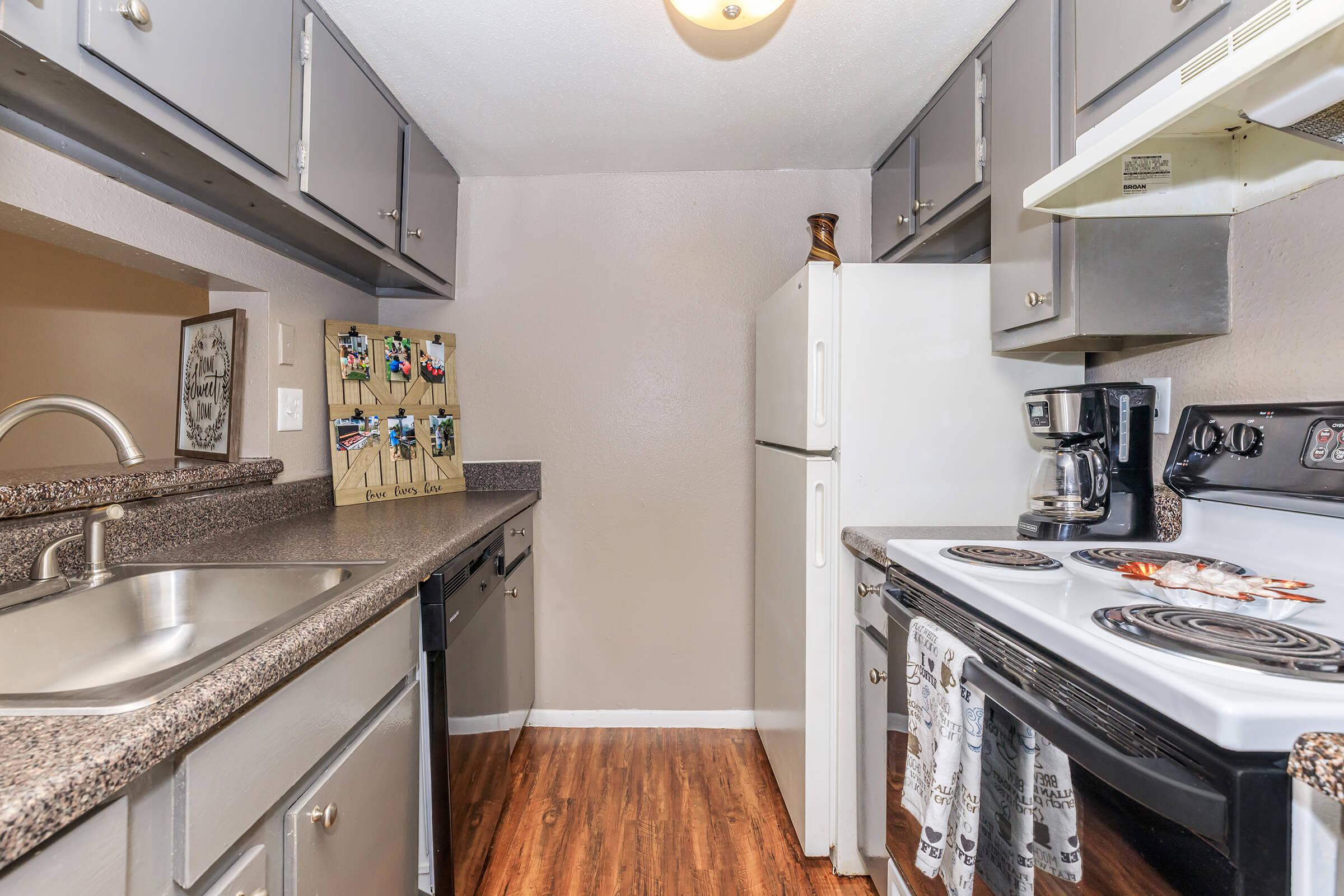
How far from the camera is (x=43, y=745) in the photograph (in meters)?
0.52

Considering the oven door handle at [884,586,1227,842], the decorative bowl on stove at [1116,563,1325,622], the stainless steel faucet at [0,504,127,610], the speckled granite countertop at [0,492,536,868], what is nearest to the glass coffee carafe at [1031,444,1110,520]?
the decorative bowl on stove at [1116,563,1325,622]

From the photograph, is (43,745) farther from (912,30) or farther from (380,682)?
(912,30)

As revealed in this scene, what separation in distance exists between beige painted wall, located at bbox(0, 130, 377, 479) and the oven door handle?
1760 mm

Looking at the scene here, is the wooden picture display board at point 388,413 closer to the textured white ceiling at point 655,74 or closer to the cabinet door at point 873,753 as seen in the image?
the textured white ceiling at point 655,74

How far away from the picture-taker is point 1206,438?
119 centimetres

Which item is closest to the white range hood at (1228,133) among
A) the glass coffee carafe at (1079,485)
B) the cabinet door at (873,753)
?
the glass coffee carafe at (1079,485)

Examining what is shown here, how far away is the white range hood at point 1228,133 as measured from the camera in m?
0.71

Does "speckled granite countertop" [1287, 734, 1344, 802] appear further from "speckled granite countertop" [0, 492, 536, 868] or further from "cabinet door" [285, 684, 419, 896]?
"cabinet door" [285, 684, 419, 896]

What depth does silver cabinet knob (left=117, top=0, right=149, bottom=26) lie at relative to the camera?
924mm

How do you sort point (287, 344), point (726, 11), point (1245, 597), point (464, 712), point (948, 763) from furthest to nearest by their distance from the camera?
point (287, 344), point (464, 712), point (726, 11), point (948, 763), point (1245, 597)

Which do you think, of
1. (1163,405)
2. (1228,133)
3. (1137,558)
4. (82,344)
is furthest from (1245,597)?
(82,344)

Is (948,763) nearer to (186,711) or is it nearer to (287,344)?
(186,711)

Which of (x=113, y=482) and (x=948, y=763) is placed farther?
(x=113, y=482)

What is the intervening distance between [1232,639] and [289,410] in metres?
2.15
